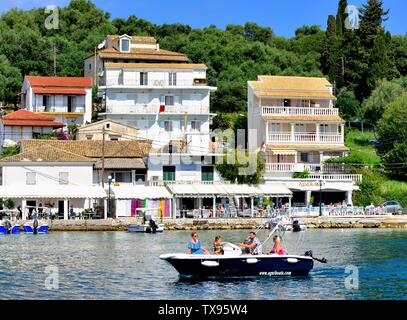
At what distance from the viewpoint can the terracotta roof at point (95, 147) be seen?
71375 mm

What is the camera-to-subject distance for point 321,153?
77875 mm

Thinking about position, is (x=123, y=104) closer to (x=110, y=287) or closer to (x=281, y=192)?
(x=281, y=192)

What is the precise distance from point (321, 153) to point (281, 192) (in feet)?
34.5

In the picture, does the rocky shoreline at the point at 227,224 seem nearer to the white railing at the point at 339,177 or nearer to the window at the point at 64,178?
the window at the point at 64,178

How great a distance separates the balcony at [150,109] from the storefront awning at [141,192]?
1528cm

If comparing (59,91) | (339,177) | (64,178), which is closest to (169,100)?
(59,91)

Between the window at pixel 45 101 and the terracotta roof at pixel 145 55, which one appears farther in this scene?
the terracotta roof at pixel 145 55

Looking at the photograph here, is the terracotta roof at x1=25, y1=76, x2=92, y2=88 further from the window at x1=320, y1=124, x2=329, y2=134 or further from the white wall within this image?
the window at x1=320, y1=124, x2=329, y2=134

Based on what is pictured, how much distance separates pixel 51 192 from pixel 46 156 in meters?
4.06

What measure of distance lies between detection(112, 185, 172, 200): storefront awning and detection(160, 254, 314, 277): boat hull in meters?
31.5

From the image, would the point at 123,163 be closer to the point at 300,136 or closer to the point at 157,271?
the point at 300,136

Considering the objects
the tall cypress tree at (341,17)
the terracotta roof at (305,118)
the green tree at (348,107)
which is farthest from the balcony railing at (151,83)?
the tall cypress tree at (341,17)

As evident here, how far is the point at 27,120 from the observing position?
7838 cm
